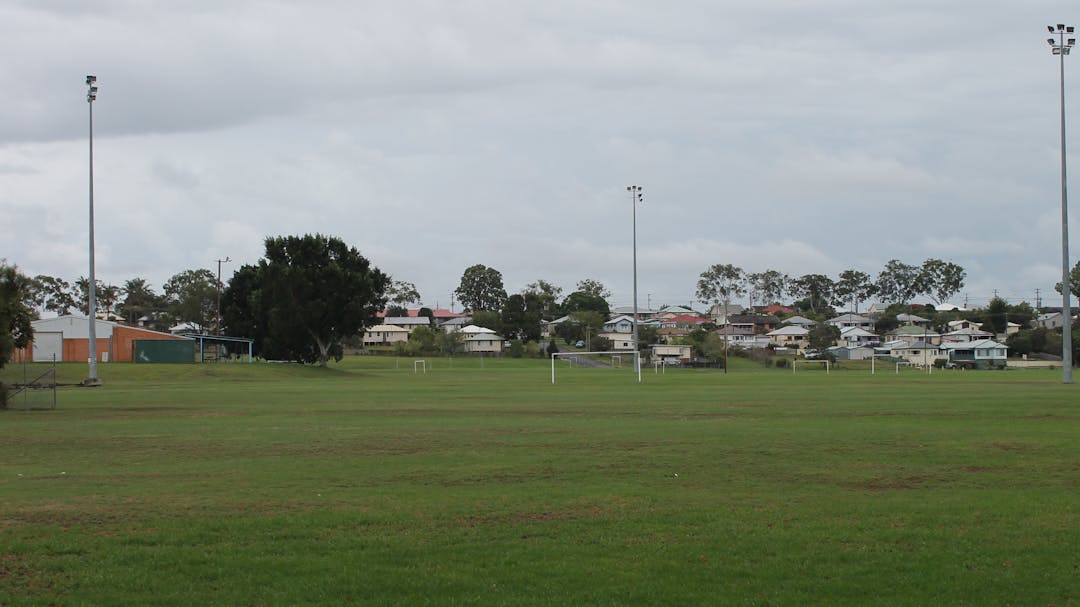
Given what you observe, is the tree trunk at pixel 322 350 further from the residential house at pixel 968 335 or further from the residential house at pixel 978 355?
the residential house at pixel 968 335

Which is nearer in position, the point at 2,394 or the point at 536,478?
the point at 536,478

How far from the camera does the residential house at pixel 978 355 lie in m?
136

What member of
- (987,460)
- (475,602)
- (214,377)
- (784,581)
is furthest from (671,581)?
(214,377)

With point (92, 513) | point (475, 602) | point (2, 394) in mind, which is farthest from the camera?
point (2, 394)

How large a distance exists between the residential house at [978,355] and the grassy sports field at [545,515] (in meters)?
117

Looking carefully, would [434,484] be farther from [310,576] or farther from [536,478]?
[310,576]

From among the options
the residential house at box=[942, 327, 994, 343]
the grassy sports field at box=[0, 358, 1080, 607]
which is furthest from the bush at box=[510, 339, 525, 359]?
the grassy sports field at box=[0, 358, 1080, 607]

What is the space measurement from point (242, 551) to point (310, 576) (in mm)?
1381

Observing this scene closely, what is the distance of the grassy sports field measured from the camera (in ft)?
36.9

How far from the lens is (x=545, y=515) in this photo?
1456 cm

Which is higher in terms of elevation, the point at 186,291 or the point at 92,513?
the point at 186,291

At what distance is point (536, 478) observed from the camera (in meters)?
18.2

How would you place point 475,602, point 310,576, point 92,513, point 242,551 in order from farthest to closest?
point 92,513 → point 242,551 → point 310,576 → point 475,602

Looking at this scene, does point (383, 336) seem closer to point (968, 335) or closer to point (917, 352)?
point (917, 352)
